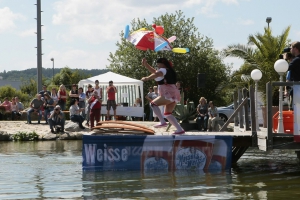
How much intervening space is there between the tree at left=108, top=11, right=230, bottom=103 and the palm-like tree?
Answer: 12.1 meters

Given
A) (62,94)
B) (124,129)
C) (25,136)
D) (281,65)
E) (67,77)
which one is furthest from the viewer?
(67,77)

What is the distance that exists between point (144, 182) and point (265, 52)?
911 inches

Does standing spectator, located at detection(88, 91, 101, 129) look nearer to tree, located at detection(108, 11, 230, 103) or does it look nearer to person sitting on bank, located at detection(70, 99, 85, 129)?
person sitting on bank, located at detection(70, 99, 85, 129)

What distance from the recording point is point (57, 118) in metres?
25.2

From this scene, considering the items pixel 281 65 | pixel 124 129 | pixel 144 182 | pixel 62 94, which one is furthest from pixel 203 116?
pixel 144 182

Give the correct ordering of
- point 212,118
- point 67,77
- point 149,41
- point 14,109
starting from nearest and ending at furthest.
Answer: point 149,41, point 212,118, point 14,109, point 67,77

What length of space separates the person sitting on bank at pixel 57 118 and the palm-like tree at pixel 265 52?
1100cm

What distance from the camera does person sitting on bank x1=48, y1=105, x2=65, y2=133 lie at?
24969 mm

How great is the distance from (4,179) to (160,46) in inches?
161

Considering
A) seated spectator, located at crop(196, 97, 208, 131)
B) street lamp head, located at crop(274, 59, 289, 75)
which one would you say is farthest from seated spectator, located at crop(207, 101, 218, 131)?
street lamp head, located at crop(274, 59, 289, 75)

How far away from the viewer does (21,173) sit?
14359 mm

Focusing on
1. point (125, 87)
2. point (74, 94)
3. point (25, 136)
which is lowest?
point (25, 136)

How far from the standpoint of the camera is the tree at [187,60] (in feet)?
162

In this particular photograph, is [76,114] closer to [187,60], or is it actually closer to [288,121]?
[288,121]
